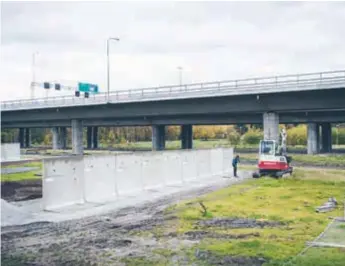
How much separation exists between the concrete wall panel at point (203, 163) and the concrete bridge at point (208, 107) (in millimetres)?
11884

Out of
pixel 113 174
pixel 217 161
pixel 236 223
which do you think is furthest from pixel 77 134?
pixel 236 223

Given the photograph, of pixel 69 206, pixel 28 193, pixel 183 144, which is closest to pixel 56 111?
pixel 183 144

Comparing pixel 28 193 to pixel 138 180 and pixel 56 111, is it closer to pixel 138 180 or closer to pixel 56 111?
pixel 138 180

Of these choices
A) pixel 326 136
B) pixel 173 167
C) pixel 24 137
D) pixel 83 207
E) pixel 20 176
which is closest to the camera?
pixel 83 207

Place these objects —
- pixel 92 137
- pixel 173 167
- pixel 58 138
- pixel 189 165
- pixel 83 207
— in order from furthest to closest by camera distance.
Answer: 1. pixel 92 137
2. pixel 58 138
3. pixel 189 165
4. pixel 173 167
5. pixel 83 207

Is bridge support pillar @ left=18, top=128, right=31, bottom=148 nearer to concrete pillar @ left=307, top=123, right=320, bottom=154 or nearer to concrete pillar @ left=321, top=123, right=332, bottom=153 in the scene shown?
concrete pillar @ left=321, top=123, right=332, bottom=153

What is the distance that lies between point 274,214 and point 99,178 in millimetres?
8924

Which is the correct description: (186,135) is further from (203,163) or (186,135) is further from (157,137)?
(203,163)

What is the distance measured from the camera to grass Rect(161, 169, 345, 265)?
1230 cm

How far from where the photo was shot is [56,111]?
66812 mm

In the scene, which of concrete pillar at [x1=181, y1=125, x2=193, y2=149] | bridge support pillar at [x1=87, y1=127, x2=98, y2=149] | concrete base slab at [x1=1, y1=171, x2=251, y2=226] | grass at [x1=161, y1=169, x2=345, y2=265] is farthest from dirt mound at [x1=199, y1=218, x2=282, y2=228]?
bridge support pillar at [x1=87, y1=127, x2=98, y2=149]

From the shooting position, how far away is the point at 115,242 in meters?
14.1

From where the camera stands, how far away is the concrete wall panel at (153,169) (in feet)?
85.6

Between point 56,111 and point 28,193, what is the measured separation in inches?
1712
